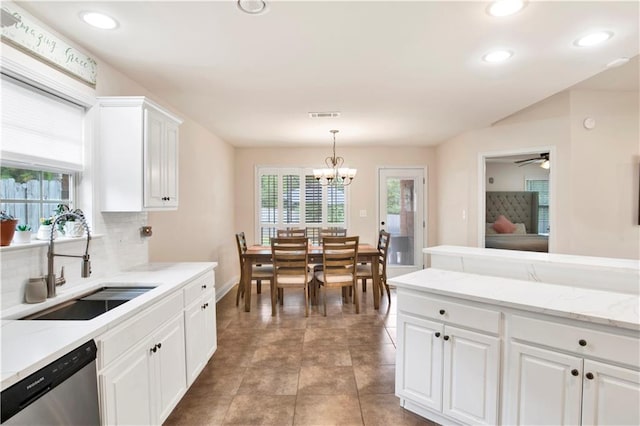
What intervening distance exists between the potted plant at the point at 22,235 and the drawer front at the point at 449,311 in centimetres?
216

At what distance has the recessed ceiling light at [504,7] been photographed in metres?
1.61

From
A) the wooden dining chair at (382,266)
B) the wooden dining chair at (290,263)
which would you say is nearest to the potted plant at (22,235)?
the wooden dining chair at (290,263)

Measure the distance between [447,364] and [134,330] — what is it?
1722 millimetres

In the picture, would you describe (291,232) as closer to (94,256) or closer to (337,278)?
(337,278)

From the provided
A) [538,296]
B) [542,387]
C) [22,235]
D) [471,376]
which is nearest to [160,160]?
[22,235]

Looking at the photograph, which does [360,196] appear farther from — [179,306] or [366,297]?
[179,306]

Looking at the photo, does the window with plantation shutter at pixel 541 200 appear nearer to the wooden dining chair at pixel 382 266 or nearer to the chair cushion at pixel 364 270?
the wooden dining chair at pixel 382 266

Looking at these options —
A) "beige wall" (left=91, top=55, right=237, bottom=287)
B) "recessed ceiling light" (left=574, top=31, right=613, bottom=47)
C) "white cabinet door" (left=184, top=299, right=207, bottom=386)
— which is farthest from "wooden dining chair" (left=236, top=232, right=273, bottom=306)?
"recessed ceiling light" (left=574, top=31, right=613, bottom=47)

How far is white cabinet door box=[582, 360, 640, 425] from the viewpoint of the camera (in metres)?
1.34

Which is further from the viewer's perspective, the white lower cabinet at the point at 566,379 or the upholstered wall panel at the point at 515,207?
the upholstered wall panel at the point at 515,207

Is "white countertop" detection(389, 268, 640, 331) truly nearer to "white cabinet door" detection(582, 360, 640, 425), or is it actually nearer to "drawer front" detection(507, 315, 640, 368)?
"drawer front" detection(507, 315, 640, 368)

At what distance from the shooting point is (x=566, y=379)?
1.47 m

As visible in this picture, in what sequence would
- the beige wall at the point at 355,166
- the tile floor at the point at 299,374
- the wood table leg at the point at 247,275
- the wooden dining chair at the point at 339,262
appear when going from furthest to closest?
the beige wall at the point at 355,166
the wood table leg at the point at 247,275
the wooden dining chair at the point at 339,262
the tile floor at the point at 299,374

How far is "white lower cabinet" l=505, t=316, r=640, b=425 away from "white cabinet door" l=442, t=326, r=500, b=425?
0.08 meters
